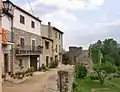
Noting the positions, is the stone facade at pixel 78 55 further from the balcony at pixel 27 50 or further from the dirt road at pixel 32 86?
the dirt road at pixel 32 86

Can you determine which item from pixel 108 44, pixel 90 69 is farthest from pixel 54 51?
pixel 108 44

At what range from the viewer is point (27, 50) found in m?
31.7

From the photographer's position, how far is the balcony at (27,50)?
27.7 metres

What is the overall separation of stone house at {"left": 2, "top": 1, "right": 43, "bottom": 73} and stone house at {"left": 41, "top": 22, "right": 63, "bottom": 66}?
3.33 m

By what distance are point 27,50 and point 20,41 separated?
8.64 feet

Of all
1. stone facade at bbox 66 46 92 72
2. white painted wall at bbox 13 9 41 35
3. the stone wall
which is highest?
white painted wall at bbox 13 9 41 35

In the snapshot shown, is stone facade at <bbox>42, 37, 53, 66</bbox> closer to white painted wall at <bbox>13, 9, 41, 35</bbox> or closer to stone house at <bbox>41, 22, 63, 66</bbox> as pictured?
stone house at <bbox>41, 22, 63, 66</bbox>

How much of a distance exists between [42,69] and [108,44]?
50.4m

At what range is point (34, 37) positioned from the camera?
36.1m

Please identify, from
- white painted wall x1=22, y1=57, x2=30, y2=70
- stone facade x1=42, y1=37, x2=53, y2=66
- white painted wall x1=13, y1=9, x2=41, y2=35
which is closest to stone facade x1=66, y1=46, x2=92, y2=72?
stone facade x1=42, y1=37, x2=53, y2=66

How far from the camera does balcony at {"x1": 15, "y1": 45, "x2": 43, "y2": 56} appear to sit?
90.7ft

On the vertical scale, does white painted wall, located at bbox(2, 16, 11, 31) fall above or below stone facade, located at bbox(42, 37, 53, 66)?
above

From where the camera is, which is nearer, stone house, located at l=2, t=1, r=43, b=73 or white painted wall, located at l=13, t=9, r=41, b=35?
stone house, located at l=2, t=1, r=43, b=73

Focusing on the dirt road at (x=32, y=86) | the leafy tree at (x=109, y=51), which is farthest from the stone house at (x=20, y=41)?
the leafy tree at (x=109, y=51)
